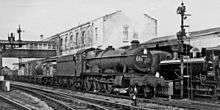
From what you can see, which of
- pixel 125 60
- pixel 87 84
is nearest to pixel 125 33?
pixel 87 84

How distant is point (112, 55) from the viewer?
2353 centimetres

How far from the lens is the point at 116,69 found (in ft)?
76.0

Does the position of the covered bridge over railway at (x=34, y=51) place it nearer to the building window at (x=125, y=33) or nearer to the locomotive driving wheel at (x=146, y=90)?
the building window at (x=125, y=33)

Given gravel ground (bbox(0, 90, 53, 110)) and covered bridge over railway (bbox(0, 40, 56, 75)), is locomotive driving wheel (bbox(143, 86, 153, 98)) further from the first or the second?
covered bridge over railway (bbox(0, 40, 56, 75))

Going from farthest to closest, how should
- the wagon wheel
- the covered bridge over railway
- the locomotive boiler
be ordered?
the covered bridge over railway → the wagon wheel → the locomotive boiler

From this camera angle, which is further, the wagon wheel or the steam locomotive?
the wagon wheel

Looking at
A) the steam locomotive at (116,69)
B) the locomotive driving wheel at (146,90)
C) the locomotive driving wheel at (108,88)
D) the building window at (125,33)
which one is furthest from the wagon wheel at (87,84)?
the building window at (125,33)

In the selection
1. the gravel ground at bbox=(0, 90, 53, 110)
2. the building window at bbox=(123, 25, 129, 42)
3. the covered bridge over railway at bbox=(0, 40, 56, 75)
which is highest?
the building window at bbox=(123, 25, 129, 42)

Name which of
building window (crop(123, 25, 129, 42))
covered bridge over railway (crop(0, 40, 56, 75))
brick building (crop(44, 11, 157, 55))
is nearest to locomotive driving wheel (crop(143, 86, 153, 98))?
brick building (crop(44, 11, 157, 55))

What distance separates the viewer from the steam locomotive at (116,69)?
21.2 meters

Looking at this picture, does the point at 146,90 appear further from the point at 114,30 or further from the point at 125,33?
the point at 125,33

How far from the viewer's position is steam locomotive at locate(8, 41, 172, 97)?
69.5 feet

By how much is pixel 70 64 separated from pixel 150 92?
10473 millimetres

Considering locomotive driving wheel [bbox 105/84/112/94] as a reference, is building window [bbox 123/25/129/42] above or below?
above
